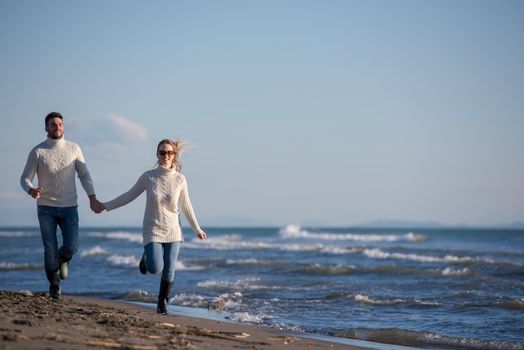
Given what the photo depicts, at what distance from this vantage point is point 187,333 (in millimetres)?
6258

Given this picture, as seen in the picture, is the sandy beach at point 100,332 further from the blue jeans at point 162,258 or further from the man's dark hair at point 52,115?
the man's dark hair at point 52,115

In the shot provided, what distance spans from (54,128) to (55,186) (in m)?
0.66

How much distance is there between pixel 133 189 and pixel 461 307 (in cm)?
618

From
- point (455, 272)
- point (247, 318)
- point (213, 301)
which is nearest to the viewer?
point (247, 318)

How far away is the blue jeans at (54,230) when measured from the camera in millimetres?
7578

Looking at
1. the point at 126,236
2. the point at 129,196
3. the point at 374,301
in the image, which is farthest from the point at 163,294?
the point at 126,236

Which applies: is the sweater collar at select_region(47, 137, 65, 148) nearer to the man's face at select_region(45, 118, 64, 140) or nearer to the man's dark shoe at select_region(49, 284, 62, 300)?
the man's face at select_region(45, 118, 64, 140)

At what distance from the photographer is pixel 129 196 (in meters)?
7.66

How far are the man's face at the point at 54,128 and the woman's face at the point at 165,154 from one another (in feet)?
3.72

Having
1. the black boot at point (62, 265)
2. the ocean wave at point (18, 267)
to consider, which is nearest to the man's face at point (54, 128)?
the black boot at point (62, 265)

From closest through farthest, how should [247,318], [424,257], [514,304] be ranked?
1. [247,318]
2. [514,304]
3. [424,257]

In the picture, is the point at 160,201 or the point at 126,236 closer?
the point at 160,201

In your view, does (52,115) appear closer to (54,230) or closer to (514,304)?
(54,230)

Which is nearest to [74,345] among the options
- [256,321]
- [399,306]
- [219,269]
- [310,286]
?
[256,321]
